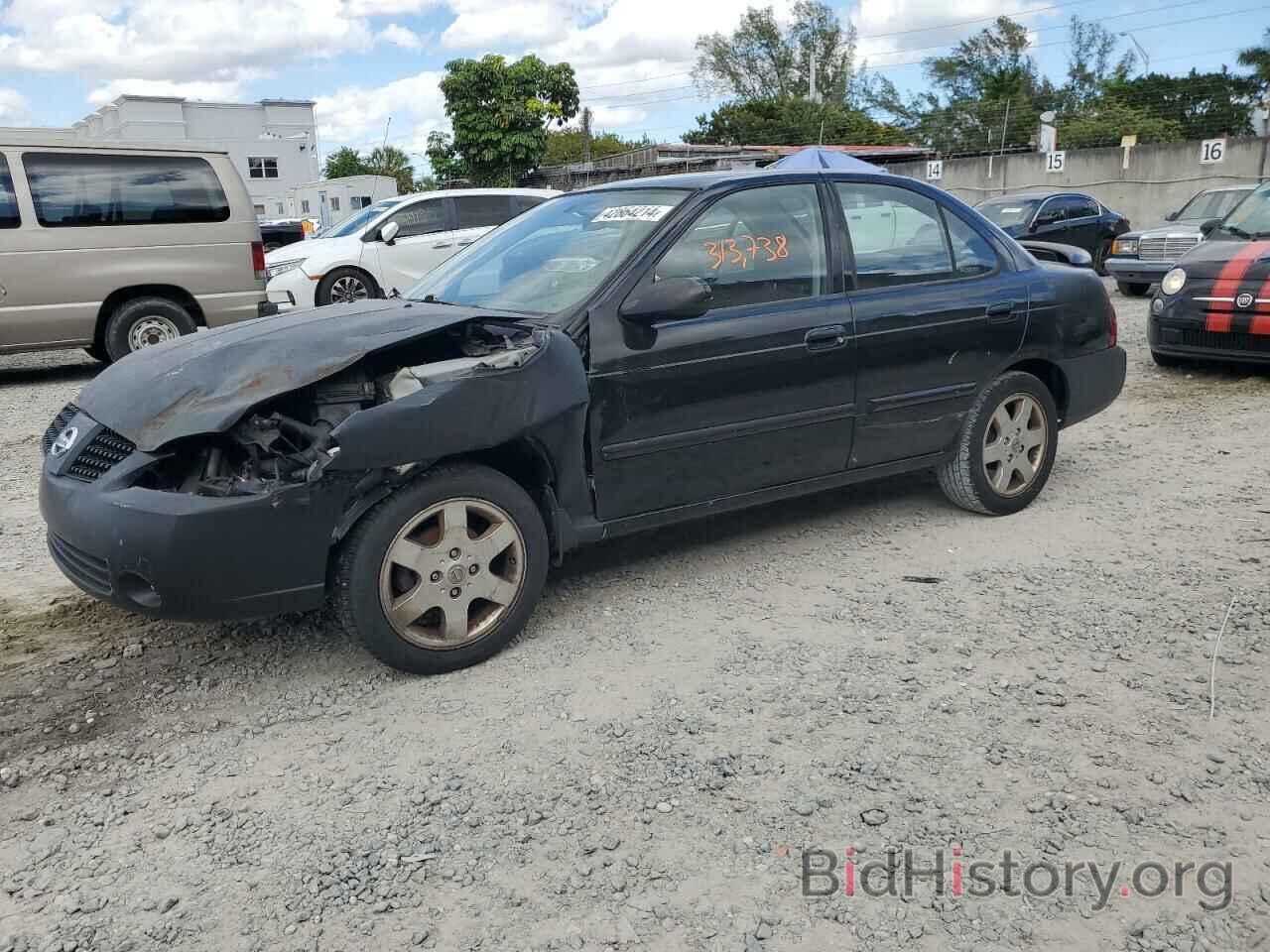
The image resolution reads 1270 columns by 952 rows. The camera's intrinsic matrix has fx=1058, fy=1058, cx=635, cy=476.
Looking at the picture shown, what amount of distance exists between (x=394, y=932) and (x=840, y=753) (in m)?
1.31

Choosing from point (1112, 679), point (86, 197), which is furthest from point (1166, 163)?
point (1112, 679)

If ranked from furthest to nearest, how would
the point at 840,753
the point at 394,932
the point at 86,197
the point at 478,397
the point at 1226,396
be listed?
the point at 86,197 → the point at 1226,396 → the point at 478,397 → the point at 840,753 → the point at 394,932

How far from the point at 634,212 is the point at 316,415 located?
1.53m

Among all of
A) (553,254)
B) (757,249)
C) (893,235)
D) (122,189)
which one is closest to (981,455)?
(893,235)

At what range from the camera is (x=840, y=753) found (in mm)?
2996

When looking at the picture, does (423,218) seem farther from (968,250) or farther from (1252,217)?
(968,250)

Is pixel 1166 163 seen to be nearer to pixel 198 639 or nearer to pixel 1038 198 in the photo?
pixel 1038 198

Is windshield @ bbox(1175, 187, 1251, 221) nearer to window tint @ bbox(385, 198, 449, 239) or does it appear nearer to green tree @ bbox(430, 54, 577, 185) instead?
window tint @ bbox(385, 198, 449, 239)

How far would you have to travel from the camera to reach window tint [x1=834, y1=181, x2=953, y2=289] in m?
4.41

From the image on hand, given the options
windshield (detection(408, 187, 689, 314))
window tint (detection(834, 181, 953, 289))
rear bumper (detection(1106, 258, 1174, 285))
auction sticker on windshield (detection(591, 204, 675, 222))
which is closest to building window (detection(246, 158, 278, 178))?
rear bumper (detection(1106, 258, 1174, 285))

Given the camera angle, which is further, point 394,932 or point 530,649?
point 530,649

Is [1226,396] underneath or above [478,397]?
underneath

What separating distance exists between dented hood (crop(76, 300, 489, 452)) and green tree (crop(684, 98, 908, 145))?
53.0 m

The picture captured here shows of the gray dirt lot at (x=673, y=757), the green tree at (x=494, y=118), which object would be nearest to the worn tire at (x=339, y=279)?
the gray dirt lot at (x=673, y=757)
